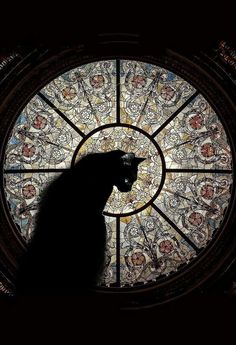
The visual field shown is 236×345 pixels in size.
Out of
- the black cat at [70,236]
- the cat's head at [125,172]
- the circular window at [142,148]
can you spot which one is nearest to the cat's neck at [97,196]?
the black cat at [70,236]

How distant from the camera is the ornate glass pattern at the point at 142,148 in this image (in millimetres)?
8734

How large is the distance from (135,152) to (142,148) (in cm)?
12

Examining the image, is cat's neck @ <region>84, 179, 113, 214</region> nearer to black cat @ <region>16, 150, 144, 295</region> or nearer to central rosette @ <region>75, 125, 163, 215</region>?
black cat @ <region>16, 150, 144, 295</region>

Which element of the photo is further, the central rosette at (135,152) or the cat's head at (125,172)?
the central rosette at (135,152)

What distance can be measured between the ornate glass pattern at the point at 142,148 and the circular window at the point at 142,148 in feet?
0.04

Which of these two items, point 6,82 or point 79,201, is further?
point 6,82

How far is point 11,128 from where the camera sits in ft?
26.9

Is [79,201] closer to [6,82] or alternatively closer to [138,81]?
[6,82]

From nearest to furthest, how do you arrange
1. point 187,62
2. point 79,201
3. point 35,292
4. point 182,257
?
point 35,292, point 79,201, point 187,62, point 182,257

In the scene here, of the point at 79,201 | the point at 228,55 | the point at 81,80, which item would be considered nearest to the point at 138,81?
the point at 81,80

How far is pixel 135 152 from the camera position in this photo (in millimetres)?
8750

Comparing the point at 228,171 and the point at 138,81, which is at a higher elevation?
the point at 138,81

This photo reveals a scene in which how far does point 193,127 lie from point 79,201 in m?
6.24

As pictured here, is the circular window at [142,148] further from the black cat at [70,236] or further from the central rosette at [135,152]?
the black cat at [70,236]
